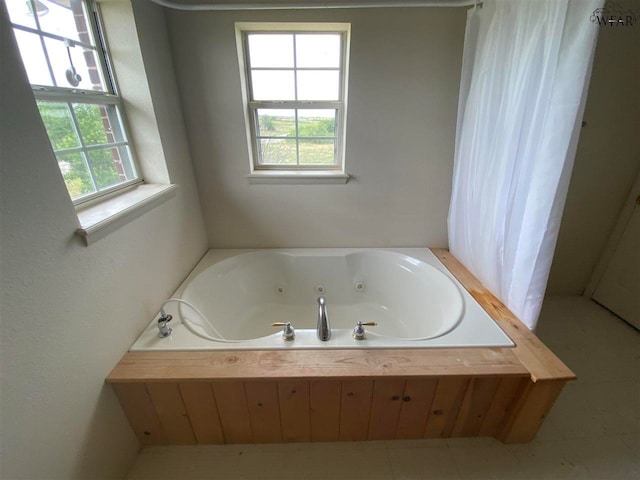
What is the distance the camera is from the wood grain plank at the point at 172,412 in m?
1.00

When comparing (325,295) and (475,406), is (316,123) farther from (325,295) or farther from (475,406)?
(475,406)

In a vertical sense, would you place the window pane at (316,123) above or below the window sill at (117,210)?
above

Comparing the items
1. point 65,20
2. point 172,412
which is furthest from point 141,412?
point 65,20

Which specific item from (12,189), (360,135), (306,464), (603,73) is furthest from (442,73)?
(306,464)

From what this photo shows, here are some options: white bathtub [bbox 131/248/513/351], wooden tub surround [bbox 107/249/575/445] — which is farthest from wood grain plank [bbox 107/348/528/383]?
white bathtub [bbox 131/248/513/351]

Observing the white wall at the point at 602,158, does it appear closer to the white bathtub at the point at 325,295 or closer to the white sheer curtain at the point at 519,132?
the white sheer curtain at the point at 519,132

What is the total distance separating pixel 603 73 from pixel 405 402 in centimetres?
213

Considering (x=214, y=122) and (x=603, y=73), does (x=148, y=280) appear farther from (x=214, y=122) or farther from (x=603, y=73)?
(x=603, y=73)

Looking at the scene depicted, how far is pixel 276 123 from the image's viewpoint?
1.73 metres

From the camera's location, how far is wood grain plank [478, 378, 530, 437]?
3.37 ft

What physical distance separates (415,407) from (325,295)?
961mm

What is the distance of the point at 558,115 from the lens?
940 mm

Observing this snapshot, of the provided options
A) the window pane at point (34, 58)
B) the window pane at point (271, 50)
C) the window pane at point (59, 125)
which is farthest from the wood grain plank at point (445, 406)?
the window pane at point (271, 50)

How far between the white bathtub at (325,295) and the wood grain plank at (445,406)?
0.71ft
